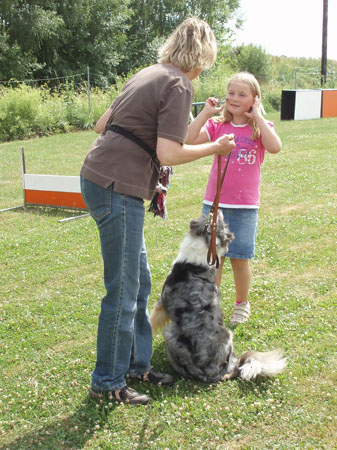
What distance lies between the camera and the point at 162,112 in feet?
8.52

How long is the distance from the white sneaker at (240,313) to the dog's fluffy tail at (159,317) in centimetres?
86

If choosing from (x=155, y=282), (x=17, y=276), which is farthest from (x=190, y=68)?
(x=17, y=276)

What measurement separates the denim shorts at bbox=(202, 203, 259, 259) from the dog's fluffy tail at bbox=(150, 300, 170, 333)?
88 centimetres

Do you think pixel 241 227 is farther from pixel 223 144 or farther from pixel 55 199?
pixel 55 199

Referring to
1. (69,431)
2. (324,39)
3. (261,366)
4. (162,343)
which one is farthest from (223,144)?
(324,39)

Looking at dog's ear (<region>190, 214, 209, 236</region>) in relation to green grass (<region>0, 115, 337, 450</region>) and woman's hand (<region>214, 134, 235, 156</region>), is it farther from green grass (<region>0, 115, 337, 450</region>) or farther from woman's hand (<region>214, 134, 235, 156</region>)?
green grass (<region>0, 115, 337, 450</region>)

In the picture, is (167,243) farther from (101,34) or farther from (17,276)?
(101,34)

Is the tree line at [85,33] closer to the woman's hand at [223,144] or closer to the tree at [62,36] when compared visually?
the tree at [62,36]

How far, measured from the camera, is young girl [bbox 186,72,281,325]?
385 centimetres

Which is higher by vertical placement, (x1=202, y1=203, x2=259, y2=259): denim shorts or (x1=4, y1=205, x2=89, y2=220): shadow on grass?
(x1=202, y1=203, x2=259, y2=259): denim shorts

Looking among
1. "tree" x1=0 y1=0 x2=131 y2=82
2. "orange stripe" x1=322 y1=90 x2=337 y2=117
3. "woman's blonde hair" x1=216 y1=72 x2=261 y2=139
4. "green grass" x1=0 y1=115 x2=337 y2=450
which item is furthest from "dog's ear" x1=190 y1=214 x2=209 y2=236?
"tree" x1=0 y1=0 x2=131 y2=82

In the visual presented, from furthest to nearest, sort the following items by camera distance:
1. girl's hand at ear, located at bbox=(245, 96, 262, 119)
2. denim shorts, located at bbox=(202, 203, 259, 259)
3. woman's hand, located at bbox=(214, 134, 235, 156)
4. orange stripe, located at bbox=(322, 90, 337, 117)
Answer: orange stripe, located at bbox=(322, 90, 337, 117) → denim shorts, located at bbox=(202, 203, 259, 259) → girl's hand at ear, located at bbox=(245, 96, 262, 119) → woman's hand, located at bbox=(214, 134, 235, 156)

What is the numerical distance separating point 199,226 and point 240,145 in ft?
3.05

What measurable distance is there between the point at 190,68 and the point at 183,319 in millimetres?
1746
